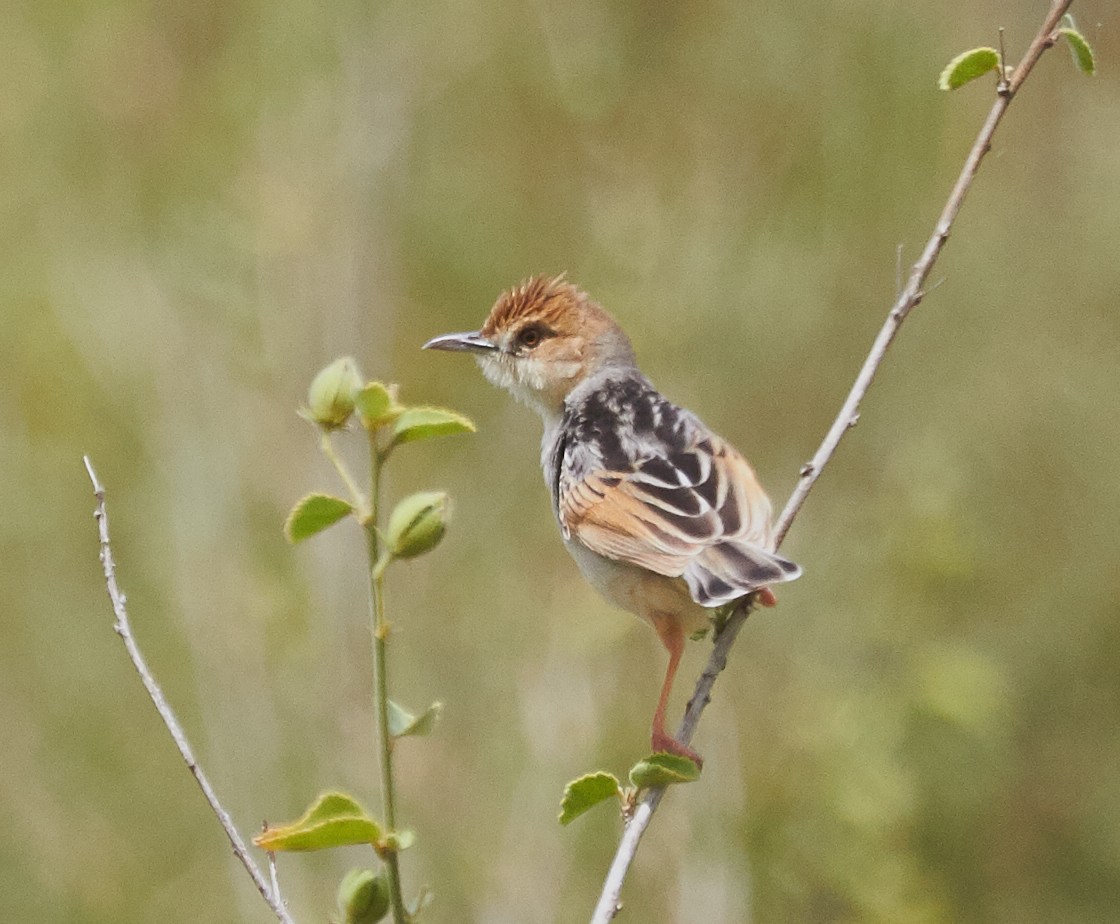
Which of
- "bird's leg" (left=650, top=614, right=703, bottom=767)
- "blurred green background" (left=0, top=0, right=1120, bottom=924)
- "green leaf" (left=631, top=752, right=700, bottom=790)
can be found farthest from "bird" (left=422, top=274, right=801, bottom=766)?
"blurred green background" (left=0, top=0, right=1120, bottom=924)

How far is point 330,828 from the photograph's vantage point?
81.1 inches

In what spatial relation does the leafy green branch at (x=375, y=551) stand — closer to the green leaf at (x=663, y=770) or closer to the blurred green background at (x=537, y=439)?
the green leaf at (x=663, y=770)

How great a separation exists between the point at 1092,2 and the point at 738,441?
2978 mm

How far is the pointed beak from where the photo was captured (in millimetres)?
4973

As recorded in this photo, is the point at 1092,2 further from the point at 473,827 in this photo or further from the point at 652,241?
the point at 473,827

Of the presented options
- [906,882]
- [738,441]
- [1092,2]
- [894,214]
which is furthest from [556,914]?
[1092,2]

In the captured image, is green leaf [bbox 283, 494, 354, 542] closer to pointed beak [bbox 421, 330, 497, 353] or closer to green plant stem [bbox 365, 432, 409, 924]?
green plant stem [bbox 365, 432, 409, 924]

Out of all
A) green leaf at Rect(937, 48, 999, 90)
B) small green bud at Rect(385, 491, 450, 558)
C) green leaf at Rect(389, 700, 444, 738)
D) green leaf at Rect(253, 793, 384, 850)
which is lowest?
green leaf at Rect(253, 793, 384, 850)

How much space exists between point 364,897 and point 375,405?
733 mm

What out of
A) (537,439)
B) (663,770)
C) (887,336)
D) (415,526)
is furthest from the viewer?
(537,439)

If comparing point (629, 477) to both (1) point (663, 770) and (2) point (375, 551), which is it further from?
(2) point (375, 551)

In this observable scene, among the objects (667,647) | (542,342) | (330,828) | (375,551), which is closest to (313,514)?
(375,551)

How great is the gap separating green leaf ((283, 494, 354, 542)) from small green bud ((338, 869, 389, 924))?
51 cm

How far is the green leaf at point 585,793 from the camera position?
2457 millimetres
